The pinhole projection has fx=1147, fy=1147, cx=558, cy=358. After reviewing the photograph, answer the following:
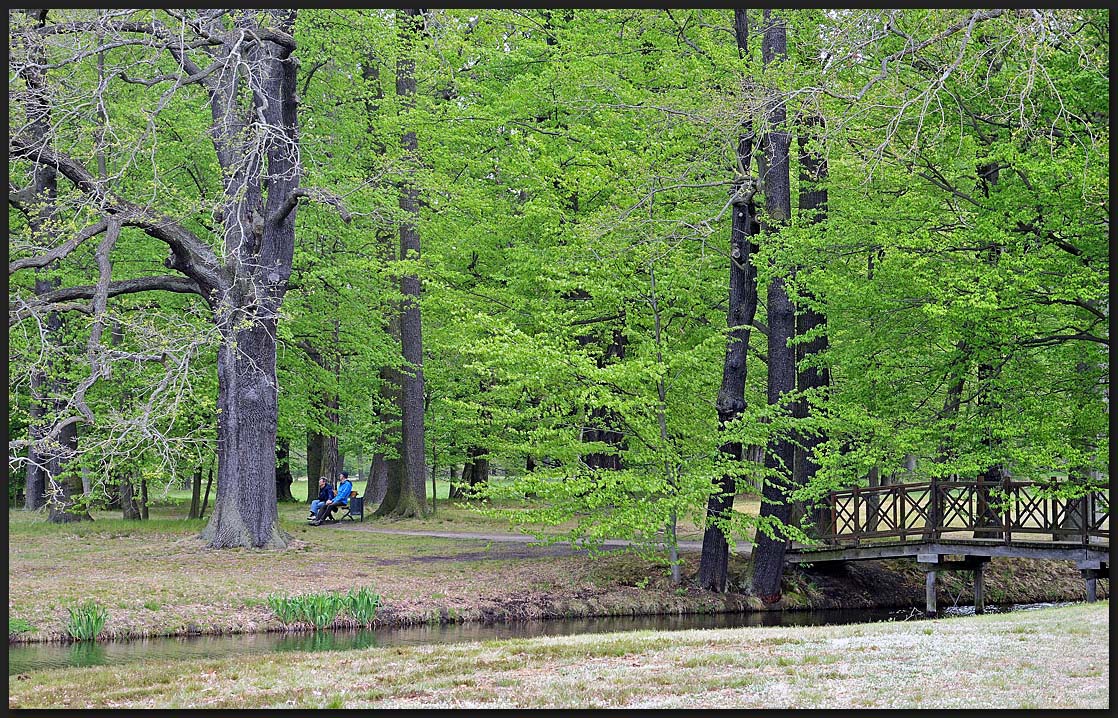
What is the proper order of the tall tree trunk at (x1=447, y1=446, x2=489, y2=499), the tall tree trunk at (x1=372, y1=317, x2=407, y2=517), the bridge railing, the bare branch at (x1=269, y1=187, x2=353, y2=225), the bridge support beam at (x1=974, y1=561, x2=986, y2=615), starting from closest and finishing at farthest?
the bridge railing, the bare branch at (x1=269, y1=187, x2=353, y2=225), the bridge support beam at (x1=974, y1=561, x2=986, y2=615), the tall tree trunk at (x1=372, y1=317, x2=407, y2=517), the tall tree trunk at (x1=447, y1=446, x2=489, y2=499)

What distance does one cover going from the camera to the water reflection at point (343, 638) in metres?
12.8

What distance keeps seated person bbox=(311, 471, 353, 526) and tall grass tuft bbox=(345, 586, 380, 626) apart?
10.8m

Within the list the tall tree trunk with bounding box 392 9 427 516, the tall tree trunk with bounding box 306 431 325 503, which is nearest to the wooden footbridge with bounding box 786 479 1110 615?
the tall tree trunk with bounding box 392 9 427 516

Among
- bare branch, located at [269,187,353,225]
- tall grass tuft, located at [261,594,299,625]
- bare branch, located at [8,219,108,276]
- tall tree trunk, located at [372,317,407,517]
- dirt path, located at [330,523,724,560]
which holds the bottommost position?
tall grass tuft, located at [261,594,299,625]

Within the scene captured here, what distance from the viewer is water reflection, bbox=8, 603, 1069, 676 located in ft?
42.1

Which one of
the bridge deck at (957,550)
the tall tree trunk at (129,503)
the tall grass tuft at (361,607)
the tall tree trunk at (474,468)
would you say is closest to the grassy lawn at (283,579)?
the tall grass tuft at (361,607)

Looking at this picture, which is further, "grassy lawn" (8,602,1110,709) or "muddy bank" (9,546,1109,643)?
"muddy bank" (9,546,1109,643)

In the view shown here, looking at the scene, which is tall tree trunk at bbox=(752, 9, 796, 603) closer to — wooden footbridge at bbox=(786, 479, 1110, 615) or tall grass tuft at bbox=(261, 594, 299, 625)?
wooden footbridge at bbox=(786, 479, 1110, 615)

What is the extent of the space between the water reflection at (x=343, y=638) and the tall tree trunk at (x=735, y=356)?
1117 millimetres

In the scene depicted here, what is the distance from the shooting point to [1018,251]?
1575 centimetres

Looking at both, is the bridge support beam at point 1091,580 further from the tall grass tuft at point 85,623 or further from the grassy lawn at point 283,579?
the tall grass tuft at point 85,623

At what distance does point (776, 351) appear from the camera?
1880cm

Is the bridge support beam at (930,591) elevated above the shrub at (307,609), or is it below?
below

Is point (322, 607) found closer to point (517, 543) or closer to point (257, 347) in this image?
point (257, 347)
